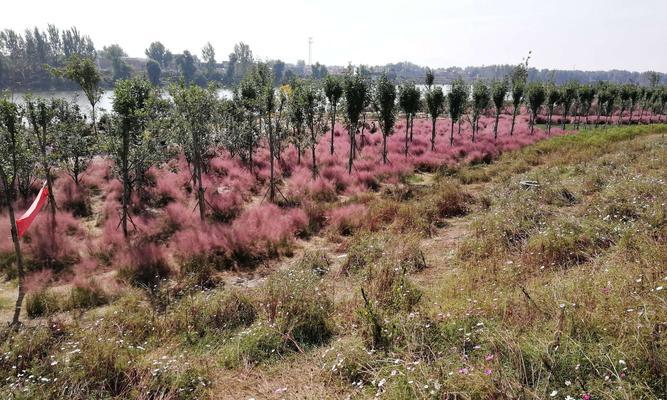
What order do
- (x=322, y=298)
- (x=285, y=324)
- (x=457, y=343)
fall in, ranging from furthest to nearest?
(x=322, y=298) → (x=285, y=324) → (x=457, y=343)

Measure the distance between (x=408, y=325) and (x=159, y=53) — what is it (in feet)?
534

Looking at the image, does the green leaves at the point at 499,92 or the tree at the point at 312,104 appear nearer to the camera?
the tree at the point at 312,104

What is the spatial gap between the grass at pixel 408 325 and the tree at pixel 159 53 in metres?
155

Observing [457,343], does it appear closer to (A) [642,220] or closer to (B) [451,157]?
(A) [642,220]

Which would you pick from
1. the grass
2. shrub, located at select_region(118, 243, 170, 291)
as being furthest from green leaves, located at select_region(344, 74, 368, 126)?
shrub, located at select_region(118, 243, 170, 291)

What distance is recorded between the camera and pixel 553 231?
28.1ft

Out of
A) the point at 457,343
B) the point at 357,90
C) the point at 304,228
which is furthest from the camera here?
the point at 357,90

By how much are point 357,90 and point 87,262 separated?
15.1 meters

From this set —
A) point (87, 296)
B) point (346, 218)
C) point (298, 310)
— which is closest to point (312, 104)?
point (346, 218)

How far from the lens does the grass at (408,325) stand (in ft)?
14.6

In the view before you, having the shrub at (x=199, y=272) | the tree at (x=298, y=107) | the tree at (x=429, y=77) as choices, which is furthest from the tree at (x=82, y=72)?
the tree at (x=429, y=77)

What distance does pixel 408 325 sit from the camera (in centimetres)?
574

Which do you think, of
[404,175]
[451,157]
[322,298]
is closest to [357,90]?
[404,175]

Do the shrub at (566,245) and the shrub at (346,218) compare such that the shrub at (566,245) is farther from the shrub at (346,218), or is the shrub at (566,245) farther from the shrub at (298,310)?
the shrub at (346,218)
